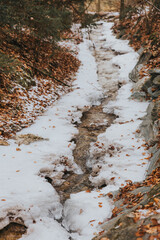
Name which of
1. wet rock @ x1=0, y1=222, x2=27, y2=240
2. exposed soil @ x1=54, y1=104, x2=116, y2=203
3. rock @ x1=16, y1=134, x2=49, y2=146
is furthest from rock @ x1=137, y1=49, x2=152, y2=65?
wet rock @ x1=0, y1=222, x2=27, y2=240

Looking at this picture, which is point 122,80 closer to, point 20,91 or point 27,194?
point 20,91

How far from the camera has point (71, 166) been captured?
530 cm

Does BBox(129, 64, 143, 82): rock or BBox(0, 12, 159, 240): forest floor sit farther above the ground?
BBox(129, 64, 143, 82): rock

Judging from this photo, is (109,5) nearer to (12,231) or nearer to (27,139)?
(27,139)

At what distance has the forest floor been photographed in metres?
3.41

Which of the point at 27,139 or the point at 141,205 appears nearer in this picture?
the point at 141,205

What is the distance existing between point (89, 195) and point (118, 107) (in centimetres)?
497

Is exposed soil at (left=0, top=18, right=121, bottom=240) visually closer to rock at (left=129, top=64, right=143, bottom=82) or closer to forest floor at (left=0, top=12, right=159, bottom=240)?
forest floor at (left=0, top=12, right=159, bottom=240)

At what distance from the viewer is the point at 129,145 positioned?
225 inches

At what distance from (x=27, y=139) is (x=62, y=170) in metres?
1.46

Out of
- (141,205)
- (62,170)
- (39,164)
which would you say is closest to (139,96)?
(62,170)

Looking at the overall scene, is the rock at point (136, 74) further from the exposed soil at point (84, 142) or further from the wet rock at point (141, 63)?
the exposed soil at point (84, 142)

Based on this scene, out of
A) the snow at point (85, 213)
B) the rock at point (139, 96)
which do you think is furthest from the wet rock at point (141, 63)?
the snow at point (85, 213)

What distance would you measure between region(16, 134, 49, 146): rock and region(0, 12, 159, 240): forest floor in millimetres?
28
